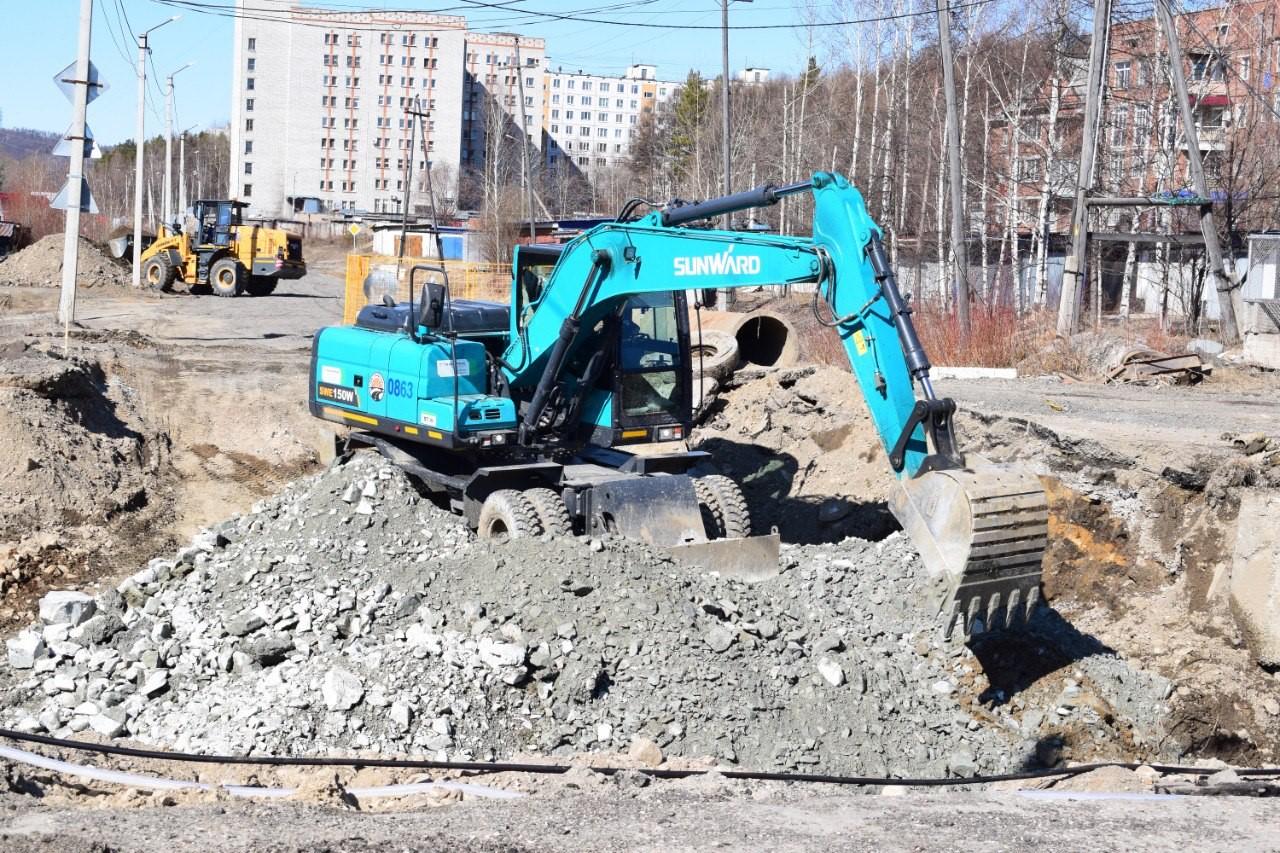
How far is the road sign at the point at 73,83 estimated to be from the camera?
54.4ft

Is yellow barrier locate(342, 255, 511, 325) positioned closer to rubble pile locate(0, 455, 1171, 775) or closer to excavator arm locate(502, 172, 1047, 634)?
excavator arm locate(502, 172, 1047, 634)

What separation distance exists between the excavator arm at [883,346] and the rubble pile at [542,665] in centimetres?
120

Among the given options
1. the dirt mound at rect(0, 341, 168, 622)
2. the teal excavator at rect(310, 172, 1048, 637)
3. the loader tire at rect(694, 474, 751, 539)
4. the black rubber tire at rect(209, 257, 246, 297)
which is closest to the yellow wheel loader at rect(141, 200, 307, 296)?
the black rubber tire at rect(209, 257, 246, 297)

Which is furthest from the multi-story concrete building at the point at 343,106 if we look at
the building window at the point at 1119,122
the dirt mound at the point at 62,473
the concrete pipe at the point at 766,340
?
the dirt mound at the point at 62,473

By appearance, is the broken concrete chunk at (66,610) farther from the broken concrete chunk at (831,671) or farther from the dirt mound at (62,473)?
the broken concrete chunk at (831,671)

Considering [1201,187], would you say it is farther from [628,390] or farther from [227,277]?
[227,277]

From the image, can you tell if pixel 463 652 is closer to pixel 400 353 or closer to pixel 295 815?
pixel 295 815

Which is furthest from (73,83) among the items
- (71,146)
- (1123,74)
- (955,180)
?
(1123,74)

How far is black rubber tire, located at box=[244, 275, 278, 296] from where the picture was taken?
3083cm

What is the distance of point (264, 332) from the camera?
2345cm

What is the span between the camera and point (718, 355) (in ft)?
53.1

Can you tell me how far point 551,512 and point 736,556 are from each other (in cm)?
134

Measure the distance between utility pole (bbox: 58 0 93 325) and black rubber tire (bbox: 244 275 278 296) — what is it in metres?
11.3

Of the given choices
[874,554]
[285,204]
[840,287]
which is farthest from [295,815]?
[285,204]
